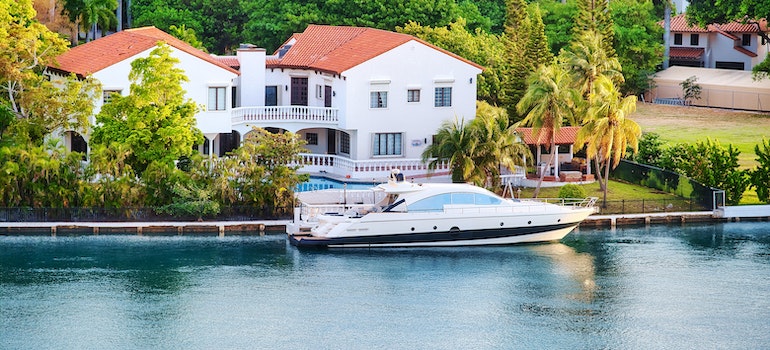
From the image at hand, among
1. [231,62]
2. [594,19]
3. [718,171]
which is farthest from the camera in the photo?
[594,19]

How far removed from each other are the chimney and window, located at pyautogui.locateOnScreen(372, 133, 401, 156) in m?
6.80

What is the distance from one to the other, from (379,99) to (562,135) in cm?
967

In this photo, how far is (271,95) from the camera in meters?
82.8

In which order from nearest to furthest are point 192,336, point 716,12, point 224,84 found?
point 192,336 → point 224,84 → point 716,12

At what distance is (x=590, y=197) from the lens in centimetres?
7188

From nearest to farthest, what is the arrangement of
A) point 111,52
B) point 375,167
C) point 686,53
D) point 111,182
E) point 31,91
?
point 111,182 < point 31,91 < point 111,52 < point 375,167 < point 686,53

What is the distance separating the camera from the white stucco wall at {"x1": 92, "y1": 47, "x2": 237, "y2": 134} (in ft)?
242

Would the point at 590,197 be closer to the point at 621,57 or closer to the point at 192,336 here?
the point at 192,336

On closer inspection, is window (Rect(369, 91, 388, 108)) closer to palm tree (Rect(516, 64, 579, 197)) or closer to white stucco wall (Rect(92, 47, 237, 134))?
white stucco wall (Rect(92, 47, 237, 134))

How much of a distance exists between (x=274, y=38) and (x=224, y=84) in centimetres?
2611

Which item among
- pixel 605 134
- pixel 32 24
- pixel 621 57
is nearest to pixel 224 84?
pixel 32 24

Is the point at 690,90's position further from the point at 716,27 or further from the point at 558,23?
the point at 558,23

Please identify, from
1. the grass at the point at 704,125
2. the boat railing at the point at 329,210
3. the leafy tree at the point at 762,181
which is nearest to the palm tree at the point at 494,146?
the boat railing at the point at 329,210

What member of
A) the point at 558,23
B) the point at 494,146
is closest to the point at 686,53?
the point at 558,23
